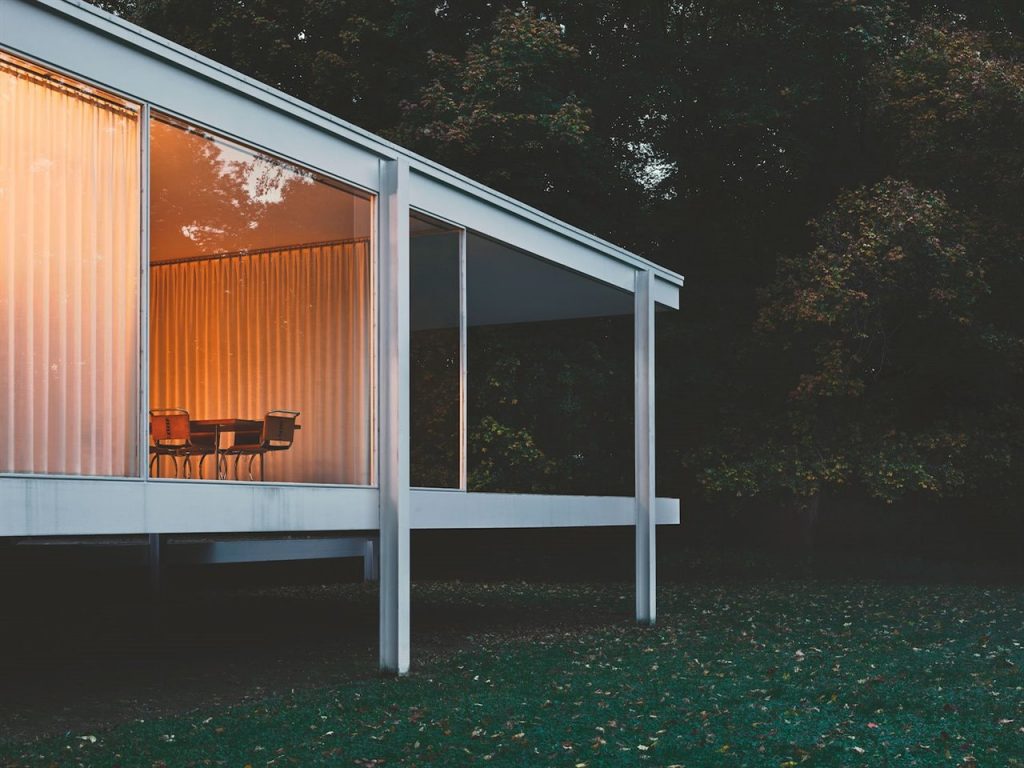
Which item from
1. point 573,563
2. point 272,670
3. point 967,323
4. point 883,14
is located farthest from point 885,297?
point 272,670

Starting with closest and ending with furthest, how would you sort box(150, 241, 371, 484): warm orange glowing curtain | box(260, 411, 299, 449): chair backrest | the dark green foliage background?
1. box(150, 241, 371, 484): warm orange glowing curtain
2. box(260, 411, 299, 449): chair backrest
3. the dark green foliage background

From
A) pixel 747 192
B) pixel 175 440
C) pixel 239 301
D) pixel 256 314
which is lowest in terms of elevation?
pixel 175 440

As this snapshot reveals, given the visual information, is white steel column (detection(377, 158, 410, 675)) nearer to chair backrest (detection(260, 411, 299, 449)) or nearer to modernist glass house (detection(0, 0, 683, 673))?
modernist glass house (detection(0, 0, 683, 673))

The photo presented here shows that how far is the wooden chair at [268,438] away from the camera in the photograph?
30.9ft

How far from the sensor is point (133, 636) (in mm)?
10938

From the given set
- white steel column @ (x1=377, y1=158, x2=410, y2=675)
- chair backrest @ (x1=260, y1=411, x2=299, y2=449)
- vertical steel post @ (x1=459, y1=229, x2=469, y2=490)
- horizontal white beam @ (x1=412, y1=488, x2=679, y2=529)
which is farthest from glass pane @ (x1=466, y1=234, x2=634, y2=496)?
white steel column @ (x1=377, y1=158, x2=410, y2=675)

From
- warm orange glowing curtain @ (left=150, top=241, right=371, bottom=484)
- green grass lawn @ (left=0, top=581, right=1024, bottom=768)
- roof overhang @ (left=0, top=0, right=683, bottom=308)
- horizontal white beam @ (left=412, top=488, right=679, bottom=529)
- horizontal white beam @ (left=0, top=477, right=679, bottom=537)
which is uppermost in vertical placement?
roof overhang @ (left=0, top=0, right=683, bottom=308)

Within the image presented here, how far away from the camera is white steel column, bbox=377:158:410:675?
834 centimetres

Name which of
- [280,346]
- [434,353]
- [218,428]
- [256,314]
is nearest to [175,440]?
[218,428]

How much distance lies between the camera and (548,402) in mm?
17172

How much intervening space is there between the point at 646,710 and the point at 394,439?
251 cm

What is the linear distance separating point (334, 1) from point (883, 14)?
24.3 feet

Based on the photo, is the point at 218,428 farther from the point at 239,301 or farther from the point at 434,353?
the point at 434,353

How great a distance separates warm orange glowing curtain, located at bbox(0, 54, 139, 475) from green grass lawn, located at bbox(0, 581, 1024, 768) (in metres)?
1.50
